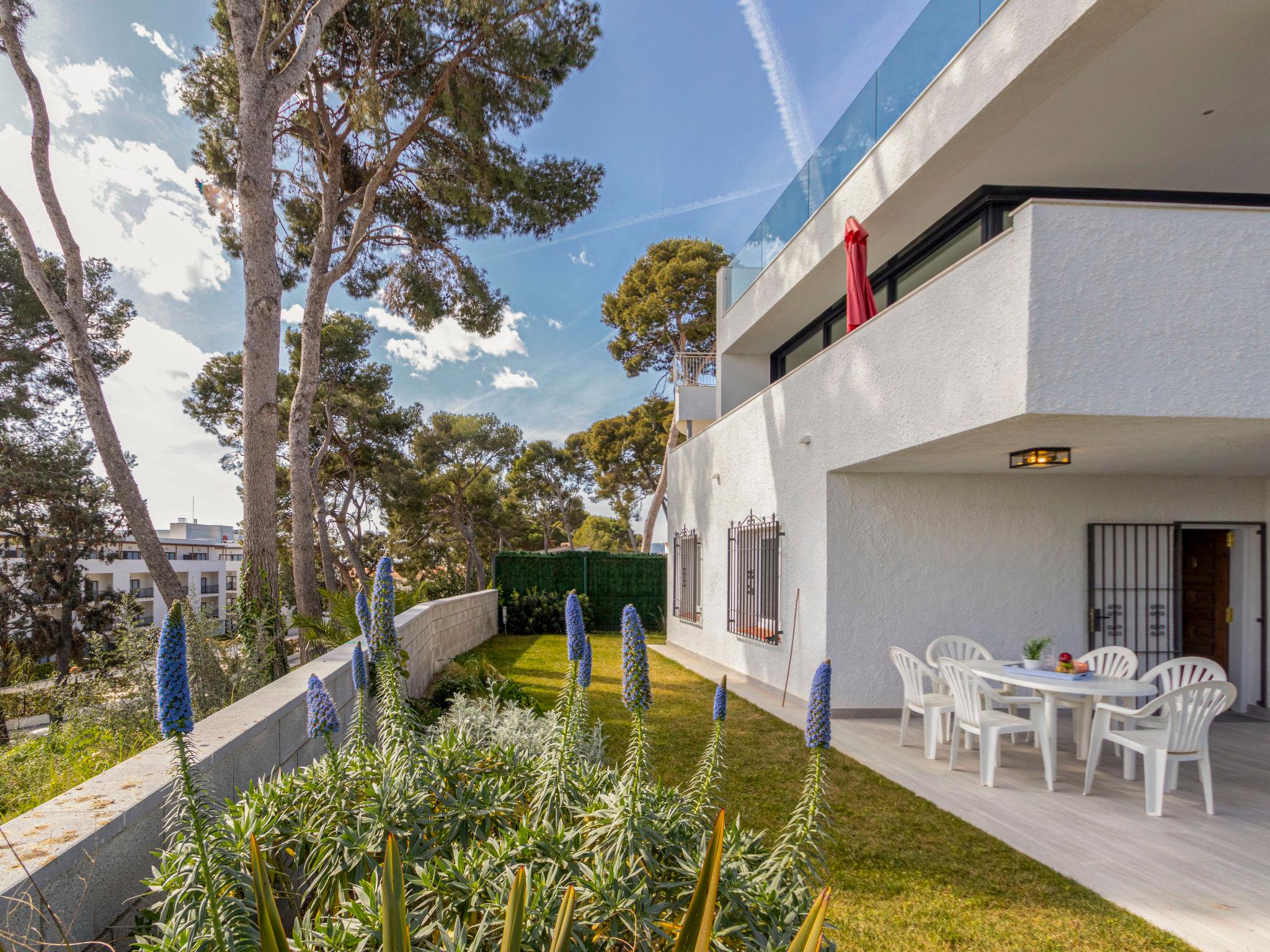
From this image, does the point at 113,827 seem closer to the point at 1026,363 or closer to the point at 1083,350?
the point at 1026,363

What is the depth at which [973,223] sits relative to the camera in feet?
21.1

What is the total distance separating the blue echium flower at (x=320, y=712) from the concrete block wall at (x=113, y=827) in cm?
30

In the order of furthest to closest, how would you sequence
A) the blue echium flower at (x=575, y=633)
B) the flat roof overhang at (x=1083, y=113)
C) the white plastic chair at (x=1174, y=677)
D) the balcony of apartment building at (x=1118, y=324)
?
the white plastic chair at (x=1174, y=677)
the flat roof overhang at (x=1083, y=113)
the balcony of apartment building at (x=1118, y=324)
the blue echium flower at (x=575, y=633)

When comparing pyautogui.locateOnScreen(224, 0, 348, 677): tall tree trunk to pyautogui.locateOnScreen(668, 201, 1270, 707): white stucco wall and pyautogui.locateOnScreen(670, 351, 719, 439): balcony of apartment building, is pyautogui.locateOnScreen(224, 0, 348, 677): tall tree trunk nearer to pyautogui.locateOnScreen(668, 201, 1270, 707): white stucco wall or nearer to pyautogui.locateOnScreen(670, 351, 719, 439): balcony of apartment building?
pyautogui.locateOnScreen(668, 201, 1270, 707): white stucco wall

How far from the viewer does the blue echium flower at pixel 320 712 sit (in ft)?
6.55

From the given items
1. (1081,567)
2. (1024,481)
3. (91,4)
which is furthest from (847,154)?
(91,4)

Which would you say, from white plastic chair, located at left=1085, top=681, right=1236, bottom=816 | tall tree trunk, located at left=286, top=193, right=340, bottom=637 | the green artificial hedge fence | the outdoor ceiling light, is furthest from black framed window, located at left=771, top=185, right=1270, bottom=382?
the green artificial hedge fence

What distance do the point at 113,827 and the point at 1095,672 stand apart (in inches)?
259

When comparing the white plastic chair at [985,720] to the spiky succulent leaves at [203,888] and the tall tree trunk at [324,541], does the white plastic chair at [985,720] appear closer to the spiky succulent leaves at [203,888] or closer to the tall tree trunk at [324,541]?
the spiky succulent leaves at [203,888]

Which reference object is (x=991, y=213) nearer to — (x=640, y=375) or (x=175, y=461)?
(x=640, y=375)

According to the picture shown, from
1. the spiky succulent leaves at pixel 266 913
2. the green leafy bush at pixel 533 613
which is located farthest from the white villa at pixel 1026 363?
the green leafy bush at pixel 533 613

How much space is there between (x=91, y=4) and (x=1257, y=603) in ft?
50.7

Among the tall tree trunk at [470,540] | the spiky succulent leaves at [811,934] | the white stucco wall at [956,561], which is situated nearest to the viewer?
the spiky succulent leaves at [811,934]

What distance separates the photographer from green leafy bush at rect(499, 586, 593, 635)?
14.0 m
